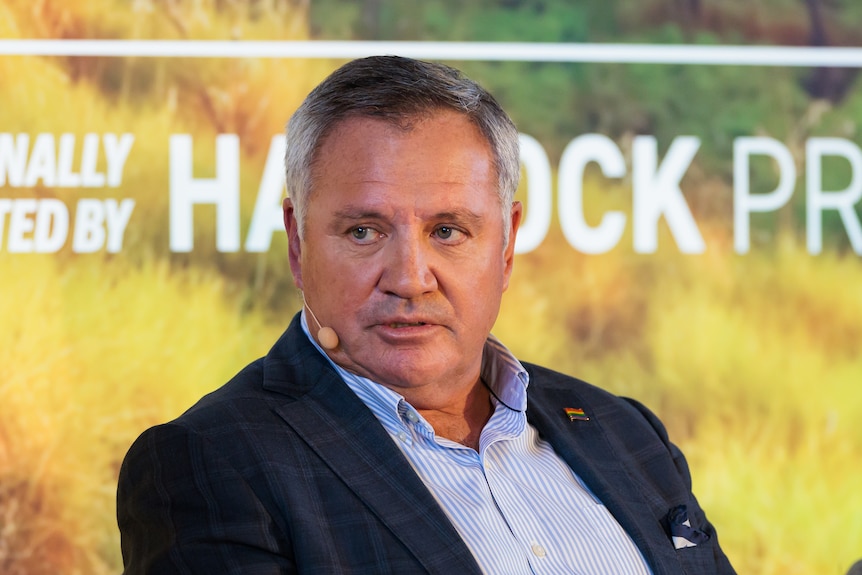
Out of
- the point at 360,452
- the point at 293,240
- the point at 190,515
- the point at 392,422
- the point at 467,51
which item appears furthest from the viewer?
the point at 467,51

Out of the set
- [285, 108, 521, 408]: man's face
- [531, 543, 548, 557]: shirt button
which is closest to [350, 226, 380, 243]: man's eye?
[285, 108, 521, 408]: man's face

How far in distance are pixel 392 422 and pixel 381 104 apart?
516 mm

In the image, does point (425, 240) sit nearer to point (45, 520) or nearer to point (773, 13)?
point (45, 520)

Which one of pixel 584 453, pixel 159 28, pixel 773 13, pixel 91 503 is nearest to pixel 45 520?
pixel 91 503

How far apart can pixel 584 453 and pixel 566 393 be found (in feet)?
0.61

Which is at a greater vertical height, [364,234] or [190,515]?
[364,234]

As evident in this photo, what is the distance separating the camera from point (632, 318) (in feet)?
9.95

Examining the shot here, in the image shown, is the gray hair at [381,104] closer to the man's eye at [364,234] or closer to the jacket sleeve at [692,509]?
the man's eye at [364,234]

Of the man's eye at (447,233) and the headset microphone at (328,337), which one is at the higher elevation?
the man's eye at (447,233)

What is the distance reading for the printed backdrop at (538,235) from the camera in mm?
2816

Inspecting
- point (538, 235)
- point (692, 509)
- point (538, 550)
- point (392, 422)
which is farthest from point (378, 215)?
point (538, 235)

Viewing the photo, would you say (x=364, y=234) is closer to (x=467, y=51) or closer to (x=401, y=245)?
(x=401, y=245)

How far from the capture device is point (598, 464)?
195 centimetres

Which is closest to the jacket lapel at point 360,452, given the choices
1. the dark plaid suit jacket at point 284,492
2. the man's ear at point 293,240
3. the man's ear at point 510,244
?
the dark plaid suit jacket at point 284,492
